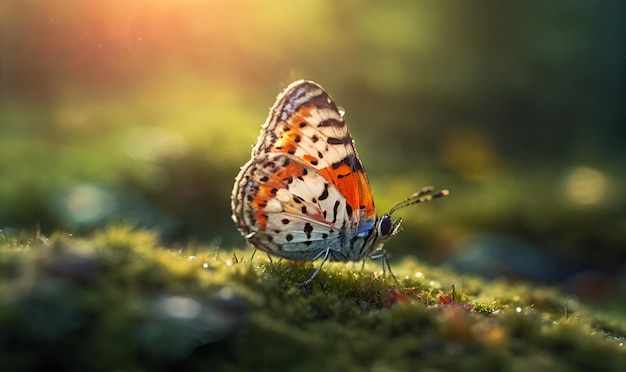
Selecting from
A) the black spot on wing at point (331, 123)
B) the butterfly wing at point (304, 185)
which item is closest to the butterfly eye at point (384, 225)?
the butterfly wing at point (304, 185)

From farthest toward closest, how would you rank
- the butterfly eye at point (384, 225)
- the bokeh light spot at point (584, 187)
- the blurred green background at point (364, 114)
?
the bokeh light spot at point (584, 187) → the blurred green background at point (364, 114) → the butterfly eye at point (384, 225)

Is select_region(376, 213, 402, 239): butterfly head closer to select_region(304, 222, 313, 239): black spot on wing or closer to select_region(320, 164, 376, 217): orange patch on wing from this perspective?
select_region(320, 164, 376, 217): orange patch on wing

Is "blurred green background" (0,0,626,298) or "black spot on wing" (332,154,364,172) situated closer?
"black spot on wing" (332,154,364,172)

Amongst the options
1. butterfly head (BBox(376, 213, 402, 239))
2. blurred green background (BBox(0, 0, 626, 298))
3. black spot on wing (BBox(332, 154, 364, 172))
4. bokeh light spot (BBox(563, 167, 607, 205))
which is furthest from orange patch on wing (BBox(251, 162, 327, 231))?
bokeh light spot (BBox(563, 167, 607, 205))

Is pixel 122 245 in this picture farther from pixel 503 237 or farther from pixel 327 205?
pixel 503 237

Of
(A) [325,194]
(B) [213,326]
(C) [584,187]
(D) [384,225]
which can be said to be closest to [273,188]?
(A) [325,194]

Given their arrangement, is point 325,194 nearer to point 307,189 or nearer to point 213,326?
point 307,189

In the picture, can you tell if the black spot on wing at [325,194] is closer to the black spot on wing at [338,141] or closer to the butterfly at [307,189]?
the butterfly at [307,189]
